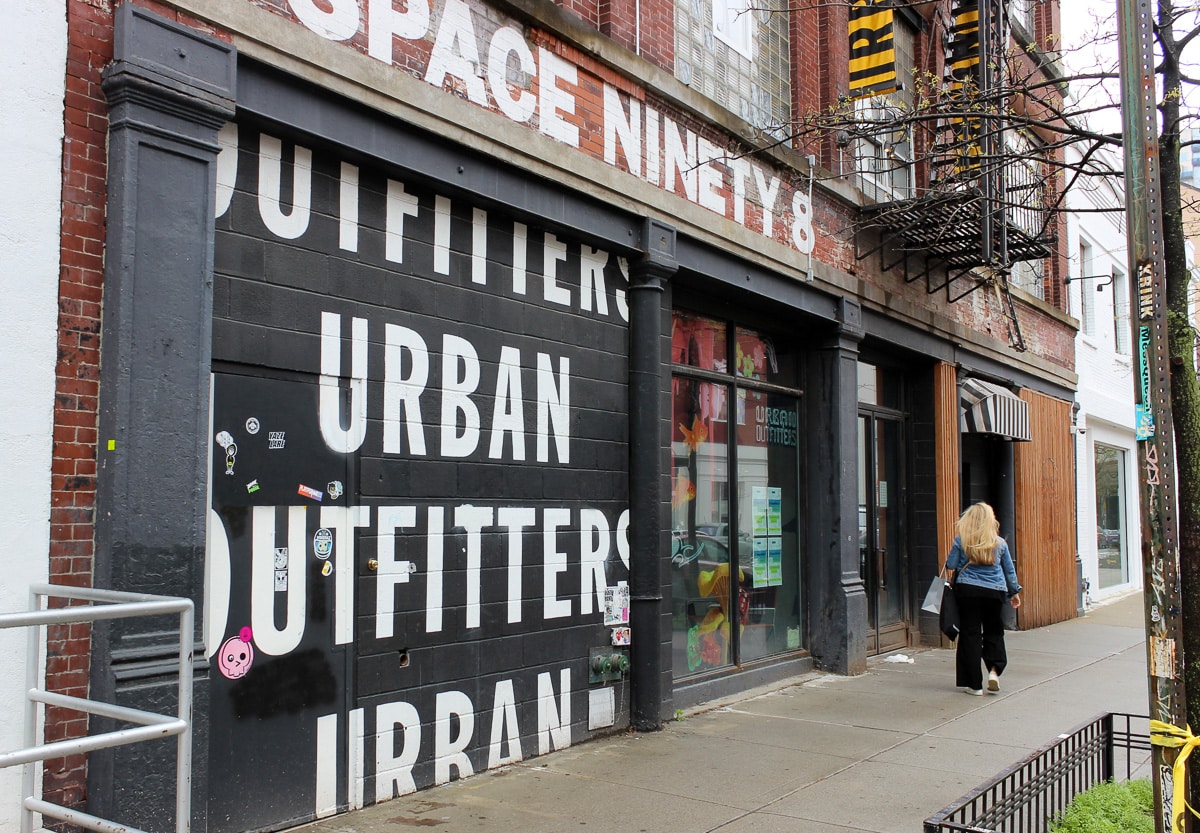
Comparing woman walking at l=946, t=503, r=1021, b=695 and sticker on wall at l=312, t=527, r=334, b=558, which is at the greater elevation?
sticker on wall at l=312, t=527, r=334, b=558

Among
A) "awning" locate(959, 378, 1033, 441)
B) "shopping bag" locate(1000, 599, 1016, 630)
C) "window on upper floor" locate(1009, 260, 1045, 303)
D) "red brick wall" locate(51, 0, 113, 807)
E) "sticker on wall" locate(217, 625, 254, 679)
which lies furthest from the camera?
"window on upper floor" locate(1009, 260, 1045, 303)

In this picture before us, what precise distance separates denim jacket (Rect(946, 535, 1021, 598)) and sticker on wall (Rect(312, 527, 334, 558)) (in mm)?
6436

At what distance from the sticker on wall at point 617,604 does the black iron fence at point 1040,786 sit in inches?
126

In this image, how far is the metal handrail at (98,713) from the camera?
3.08 m

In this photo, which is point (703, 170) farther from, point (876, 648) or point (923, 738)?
point (876, 648)

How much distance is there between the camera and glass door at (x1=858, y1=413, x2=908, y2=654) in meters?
12.7

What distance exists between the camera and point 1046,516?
1655 centimetres

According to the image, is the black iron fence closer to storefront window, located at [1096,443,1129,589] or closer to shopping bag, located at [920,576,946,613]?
shopping bag, located at [920,576,946,613]

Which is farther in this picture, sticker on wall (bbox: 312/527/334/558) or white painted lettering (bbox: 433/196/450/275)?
white painted lettering (bbox: 433/196/450/275)

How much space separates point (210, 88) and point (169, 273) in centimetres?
95

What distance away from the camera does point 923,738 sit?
316 inches

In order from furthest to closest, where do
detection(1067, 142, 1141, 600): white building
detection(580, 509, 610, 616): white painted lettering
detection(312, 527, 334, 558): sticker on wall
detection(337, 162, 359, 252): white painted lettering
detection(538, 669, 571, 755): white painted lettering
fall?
1. detection(1067, 142, 1141, 600): white building
2. detection(580, 509, 610, 616): white painted lettering
3. detection(538, 669, 571, 755): white painted lettering
4. detection(337, 162, 359, 252): white painted lettering
5. detection(312, 527, 334, 558): sticker on wall

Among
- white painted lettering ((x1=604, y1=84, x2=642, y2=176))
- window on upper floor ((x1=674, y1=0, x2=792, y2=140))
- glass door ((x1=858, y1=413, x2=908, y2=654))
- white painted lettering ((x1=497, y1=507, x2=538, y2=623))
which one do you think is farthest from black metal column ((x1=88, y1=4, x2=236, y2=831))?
glass door ((x1=858, y1=413, x2=908, y2=654))

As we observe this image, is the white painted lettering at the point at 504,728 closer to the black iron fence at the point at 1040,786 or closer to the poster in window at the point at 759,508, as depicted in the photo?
the black iron fence at the point at 1040,786
